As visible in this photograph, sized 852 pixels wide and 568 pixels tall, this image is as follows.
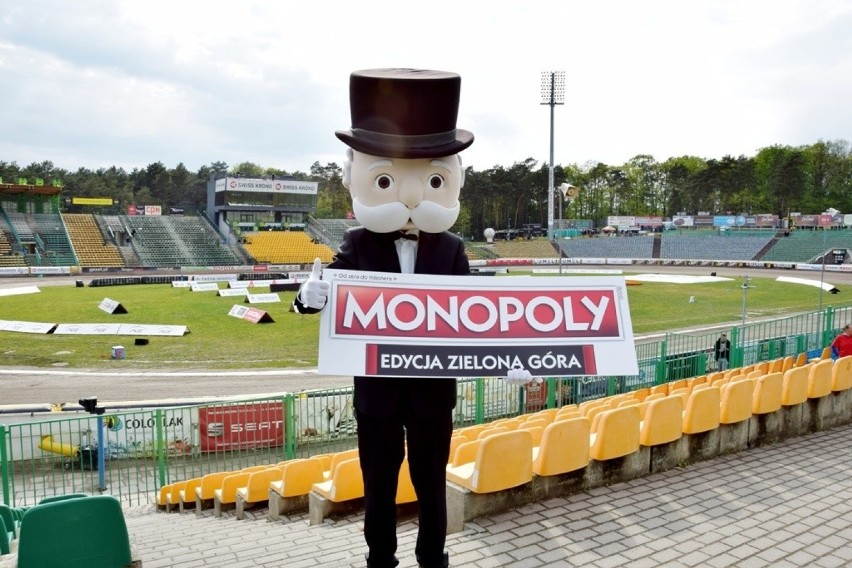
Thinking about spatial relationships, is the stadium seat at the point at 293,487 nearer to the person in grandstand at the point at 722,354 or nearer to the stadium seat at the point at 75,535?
the stadium seat at the point at 75,535

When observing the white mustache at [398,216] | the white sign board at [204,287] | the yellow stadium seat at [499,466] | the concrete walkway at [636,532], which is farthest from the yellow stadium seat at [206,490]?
the white sign board at [204,287]

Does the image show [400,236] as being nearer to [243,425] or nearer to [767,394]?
[767,394]

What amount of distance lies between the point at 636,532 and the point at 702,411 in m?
2.20

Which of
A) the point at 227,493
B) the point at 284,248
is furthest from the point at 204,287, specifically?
the point at 227,493

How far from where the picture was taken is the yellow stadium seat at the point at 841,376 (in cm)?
793

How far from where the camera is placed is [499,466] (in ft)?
15.5

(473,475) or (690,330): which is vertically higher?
(473,475)

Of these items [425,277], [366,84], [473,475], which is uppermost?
[366,84]

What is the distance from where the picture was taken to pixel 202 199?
366 feet

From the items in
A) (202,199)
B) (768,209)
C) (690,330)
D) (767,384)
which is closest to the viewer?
(767,384)

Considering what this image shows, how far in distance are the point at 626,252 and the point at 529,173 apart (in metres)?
28.7

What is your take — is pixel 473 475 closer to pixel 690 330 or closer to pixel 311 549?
pixel 311 549

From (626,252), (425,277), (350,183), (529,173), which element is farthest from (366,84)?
(529,173)

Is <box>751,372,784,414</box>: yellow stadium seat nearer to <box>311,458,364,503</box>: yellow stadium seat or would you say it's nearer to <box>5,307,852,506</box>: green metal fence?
<box>311,458,364,503</box>: yellow stadium seat
